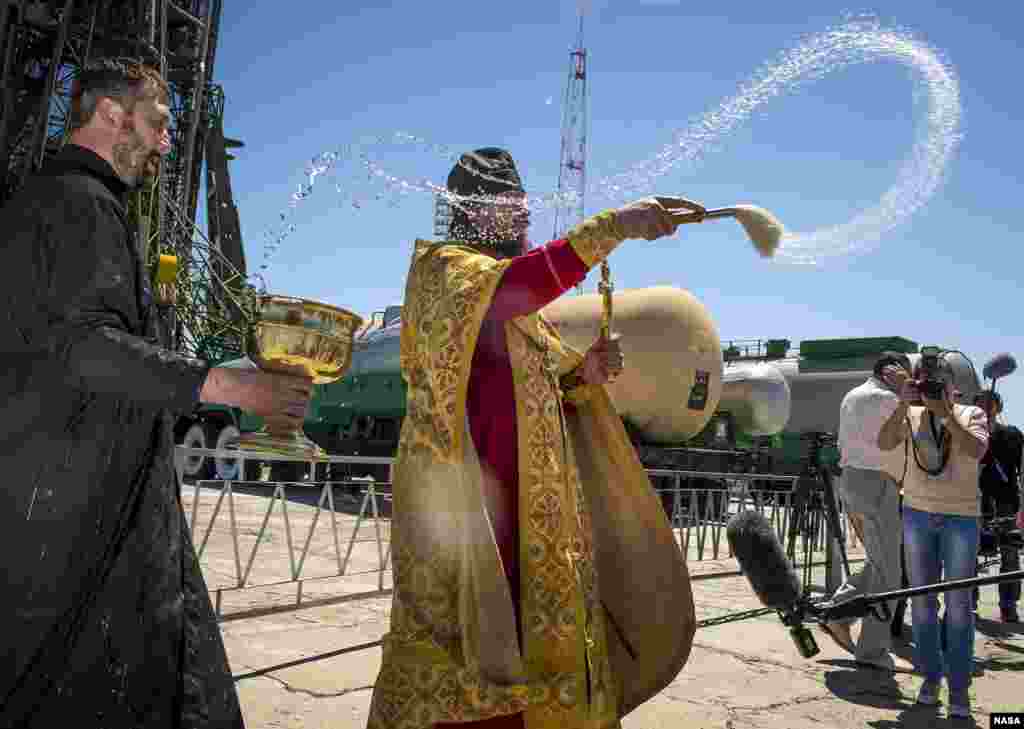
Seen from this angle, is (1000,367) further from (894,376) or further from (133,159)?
(133,159)

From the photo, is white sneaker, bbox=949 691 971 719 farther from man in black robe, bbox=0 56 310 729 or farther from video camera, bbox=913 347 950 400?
man in black robe, bbox=0 56 310 729

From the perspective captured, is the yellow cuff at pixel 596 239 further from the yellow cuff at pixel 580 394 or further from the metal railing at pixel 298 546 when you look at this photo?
the metal railing at pixel 298 546

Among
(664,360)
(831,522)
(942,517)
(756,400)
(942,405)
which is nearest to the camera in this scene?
(942,405)

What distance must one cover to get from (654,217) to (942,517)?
290 cm

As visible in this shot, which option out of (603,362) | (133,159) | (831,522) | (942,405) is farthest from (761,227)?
(831,522)

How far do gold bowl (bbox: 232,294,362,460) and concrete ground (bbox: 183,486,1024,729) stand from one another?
1235 mm

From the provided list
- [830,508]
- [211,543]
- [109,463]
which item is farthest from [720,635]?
[211,543]

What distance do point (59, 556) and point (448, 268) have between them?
1253 mm

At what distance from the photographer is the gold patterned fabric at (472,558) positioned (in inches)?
83.4

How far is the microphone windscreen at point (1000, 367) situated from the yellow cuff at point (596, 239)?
540cm

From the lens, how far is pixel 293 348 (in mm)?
2775

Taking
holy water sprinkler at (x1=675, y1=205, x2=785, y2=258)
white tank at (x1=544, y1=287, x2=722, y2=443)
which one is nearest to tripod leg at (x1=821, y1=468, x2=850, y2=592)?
holy water sprinkler at (x1=675, y1=205, x2=785, y2=258)

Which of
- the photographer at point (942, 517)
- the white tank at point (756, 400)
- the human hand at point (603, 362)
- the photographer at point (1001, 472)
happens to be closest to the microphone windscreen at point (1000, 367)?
the photographer at point (1001, 472)

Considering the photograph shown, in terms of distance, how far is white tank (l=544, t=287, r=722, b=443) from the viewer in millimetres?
11828
